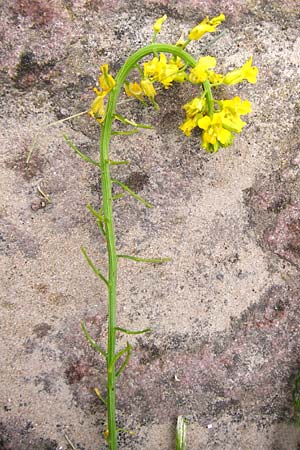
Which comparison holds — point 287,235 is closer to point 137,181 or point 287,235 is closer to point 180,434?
point 137,181

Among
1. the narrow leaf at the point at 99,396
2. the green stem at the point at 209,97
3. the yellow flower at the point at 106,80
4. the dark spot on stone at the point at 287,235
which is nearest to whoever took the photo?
the yellow flower at the point at 106,80

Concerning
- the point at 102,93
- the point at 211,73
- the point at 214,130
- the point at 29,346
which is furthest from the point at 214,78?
the point at 29,346

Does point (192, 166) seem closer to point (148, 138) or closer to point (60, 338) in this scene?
point (148, 138)

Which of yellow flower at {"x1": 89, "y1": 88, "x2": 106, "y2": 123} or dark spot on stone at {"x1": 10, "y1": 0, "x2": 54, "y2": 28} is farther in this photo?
dark spot on stone at {"x1": 10, "y1": 0, "x2": 54, "y2": 28}

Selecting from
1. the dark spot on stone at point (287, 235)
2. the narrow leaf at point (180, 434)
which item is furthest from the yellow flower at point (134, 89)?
the narrow leaf at point (180, 434)

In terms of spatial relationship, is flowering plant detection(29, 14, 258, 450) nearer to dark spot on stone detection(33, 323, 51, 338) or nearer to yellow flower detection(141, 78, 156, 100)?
yellow flower detection(141, 78, 156, 100)

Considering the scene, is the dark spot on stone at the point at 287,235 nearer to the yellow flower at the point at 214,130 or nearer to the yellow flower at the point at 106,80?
the yellow flower at the point at 214,130

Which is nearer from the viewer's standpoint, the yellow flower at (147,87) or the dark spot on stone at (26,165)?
the yellow flower at (147,87)

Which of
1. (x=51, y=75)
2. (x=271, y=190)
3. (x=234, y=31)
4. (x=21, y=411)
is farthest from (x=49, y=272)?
(x=234, y=31)

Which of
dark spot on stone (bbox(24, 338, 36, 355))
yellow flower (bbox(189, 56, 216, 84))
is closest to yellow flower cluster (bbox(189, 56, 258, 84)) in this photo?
yellow flower (bbox(189, 56, 216, 84))

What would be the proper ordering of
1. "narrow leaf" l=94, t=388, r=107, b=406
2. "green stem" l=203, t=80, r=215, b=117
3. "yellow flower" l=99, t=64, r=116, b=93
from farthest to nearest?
"narrow leaf" l=94, t=388, r=107, b=406 → "green stem" l=203, t=80, r=215, b=117 → "yellow flower" l=99, t=64, r=116, b=93
